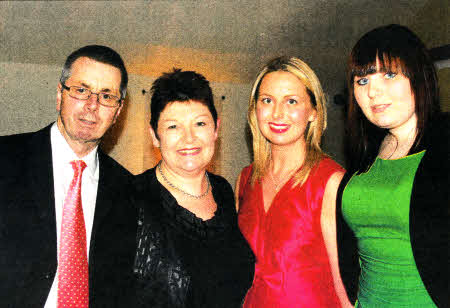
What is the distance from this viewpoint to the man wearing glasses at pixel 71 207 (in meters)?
1.62

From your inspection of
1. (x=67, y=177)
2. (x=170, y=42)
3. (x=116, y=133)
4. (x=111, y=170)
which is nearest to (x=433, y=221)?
(x=111, y=170)

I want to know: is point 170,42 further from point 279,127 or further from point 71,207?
point 71,207

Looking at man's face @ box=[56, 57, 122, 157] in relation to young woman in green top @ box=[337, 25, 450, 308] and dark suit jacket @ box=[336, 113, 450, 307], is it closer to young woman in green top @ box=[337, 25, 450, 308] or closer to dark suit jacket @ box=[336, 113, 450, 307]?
young woman in green top @ box=[337, 25, 450, 308]

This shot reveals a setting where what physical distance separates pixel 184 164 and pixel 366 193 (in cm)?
88

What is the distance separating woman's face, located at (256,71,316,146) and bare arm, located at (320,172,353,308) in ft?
1.09

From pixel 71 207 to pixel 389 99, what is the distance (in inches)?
60.4

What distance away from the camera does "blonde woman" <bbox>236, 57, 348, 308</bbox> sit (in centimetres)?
189

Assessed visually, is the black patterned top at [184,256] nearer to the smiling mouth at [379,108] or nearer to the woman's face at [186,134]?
the woman's face at [186,134]

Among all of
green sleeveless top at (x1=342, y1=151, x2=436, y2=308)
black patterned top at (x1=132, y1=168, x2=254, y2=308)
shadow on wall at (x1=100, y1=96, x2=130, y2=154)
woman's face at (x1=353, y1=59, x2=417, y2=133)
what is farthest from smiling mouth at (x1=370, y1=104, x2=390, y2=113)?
shadow on wall at (x1=100, y1=96, x2=130, y2=154)

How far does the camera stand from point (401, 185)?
1.63 meters

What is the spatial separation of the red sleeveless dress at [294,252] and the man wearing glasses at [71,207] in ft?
2.33

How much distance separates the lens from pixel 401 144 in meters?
1.77

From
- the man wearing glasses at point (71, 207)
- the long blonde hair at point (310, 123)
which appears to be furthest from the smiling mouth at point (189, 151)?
the long blonde hair at point (310, 123)

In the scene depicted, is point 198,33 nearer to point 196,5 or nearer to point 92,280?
point 196,5
